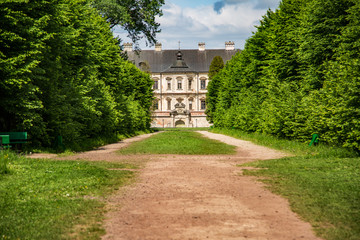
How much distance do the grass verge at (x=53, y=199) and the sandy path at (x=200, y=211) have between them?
1.15 feet

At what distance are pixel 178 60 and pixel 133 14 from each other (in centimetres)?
6394

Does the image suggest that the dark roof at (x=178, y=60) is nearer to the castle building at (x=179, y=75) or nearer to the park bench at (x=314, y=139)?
the castle building at (x=179, y=75)

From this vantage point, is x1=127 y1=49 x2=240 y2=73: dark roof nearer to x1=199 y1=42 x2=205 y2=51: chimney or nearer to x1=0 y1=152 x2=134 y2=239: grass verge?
x1=199 y1=42 x2=205 y2=51: chimney

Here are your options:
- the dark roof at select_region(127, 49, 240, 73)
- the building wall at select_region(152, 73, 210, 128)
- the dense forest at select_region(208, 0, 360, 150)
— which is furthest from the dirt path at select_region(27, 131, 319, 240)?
the dark roof at select_region(127, 49, 240, 73)

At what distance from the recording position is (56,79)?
18109 millimetres

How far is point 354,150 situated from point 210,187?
819 centimetres

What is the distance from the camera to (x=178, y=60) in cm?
Result: 10219

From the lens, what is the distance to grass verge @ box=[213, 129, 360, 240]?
5.53 metres

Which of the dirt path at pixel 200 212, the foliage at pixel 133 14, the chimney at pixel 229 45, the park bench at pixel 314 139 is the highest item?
the chimney at pixel 229 45

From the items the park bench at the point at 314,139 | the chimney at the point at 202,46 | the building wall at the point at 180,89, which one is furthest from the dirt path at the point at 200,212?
the chimney at the point at 202,46

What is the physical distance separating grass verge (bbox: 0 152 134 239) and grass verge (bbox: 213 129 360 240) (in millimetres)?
3084

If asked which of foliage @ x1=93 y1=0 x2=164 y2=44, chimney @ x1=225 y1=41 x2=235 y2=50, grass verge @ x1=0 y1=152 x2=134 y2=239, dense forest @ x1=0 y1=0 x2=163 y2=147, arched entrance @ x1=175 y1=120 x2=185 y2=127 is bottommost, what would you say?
arched entrance @ x1=175 y1=120 x2=185 y2=127

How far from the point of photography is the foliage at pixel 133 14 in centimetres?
3441

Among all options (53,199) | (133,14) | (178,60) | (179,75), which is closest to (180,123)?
(179,75)
